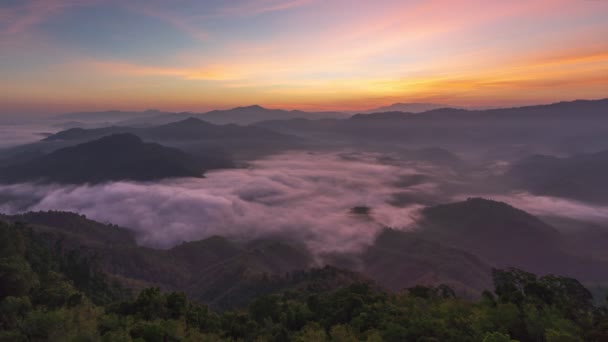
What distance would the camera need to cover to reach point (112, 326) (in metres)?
53.2

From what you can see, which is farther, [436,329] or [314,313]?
[314,313]

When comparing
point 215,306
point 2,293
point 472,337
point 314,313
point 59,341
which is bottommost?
point 215,306

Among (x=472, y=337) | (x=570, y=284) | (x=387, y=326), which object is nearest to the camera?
(x=472, y=337)

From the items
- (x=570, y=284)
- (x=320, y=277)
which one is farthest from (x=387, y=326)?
(x=320, y=277)

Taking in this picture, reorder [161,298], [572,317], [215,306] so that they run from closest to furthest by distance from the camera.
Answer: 1. [572,317]
2. [161,298]
3. [215,306]

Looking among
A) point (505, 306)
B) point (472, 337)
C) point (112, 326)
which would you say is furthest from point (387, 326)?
point (112, 326)

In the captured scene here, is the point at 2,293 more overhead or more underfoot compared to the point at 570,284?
more underfoot

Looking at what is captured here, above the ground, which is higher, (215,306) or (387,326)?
(387,326)

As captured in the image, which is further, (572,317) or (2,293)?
(2,293)

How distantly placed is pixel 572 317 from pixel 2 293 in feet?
324

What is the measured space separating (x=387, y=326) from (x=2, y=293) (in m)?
72.0

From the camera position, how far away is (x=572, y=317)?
51094 mm

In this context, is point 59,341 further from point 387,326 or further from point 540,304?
point 540,304

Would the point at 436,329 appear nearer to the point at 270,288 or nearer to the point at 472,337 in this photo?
the point at 472,337
